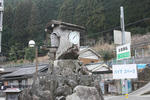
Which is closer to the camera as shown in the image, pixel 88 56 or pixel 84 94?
pixel 84 94

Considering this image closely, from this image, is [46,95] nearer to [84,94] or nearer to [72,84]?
[72,84]

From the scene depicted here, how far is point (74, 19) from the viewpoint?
140ft

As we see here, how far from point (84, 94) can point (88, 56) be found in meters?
21.8

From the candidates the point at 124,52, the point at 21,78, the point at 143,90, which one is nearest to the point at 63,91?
the point at 124,52

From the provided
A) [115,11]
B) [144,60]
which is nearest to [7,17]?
[115,11]

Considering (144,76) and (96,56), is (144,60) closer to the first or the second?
(144,76)

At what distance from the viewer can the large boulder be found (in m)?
7.56

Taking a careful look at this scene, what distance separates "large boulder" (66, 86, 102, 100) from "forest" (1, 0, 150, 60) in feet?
92.0

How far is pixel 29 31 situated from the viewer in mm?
43219

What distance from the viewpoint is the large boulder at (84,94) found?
7564 mm

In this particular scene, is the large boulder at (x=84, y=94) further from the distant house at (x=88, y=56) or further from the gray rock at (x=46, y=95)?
the distant house at (x=88, y=56)

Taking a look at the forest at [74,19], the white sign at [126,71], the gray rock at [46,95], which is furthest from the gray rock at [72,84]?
the forest at [74,19]

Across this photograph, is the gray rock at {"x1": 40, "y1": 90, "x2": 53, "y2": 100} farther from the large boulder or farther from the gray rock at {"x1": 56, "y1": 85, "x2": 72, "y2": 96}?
the large boulder

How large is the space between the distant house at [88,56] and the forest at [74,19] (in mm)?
7906
